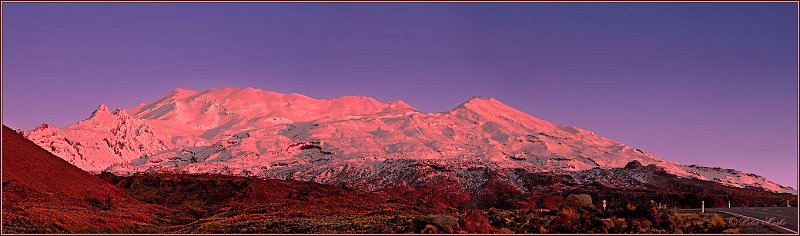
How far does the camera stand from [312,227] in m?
45.7

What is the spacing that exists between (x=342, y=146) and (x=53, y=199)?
90776 millimetres

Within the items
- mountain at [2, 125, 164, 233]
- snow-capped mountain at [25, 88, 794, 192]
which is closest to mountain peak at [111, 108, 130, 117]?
snow-capped mountain at [25, 88, 794, 192]

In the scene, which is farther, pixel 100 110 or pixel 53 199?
pixel 100 110

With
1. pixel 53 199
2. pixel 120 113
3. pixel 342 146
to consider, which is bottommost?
pixel 53 199

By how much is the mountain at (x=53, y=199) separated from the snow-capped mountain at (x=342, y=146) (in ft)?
168

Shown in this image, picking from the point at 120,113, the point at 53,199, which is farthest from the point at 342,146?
the point at 53,199

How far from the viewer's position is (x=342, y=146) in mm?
152375

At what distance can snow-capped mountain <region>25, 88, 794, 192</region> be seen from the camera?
13112cm

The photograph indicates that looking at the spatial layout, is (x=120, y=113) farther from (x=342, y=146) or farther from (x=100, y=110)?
(x=342, y=146)

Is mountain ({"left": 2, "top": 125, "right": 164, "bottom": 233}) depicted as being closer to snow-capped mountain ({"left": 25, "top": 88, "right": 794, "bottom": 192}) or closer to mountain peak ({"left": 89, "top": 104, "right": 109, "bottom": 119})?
snow-capped mountain ({"left": 25, "top": 88, "right": 794, "bottom": 192})

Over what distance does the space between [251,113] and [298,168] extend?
204 feet

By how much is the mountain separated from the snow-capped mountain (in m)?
51.3

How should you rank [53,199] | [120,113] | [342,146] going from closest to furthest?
1. [53,199]
2. [342,146]
3. [120,113]

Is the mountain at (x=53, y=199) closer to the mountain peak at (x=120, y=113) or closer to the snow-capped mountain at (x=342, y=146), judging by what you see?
the snow-capped mountain at (x=342, y=146)
